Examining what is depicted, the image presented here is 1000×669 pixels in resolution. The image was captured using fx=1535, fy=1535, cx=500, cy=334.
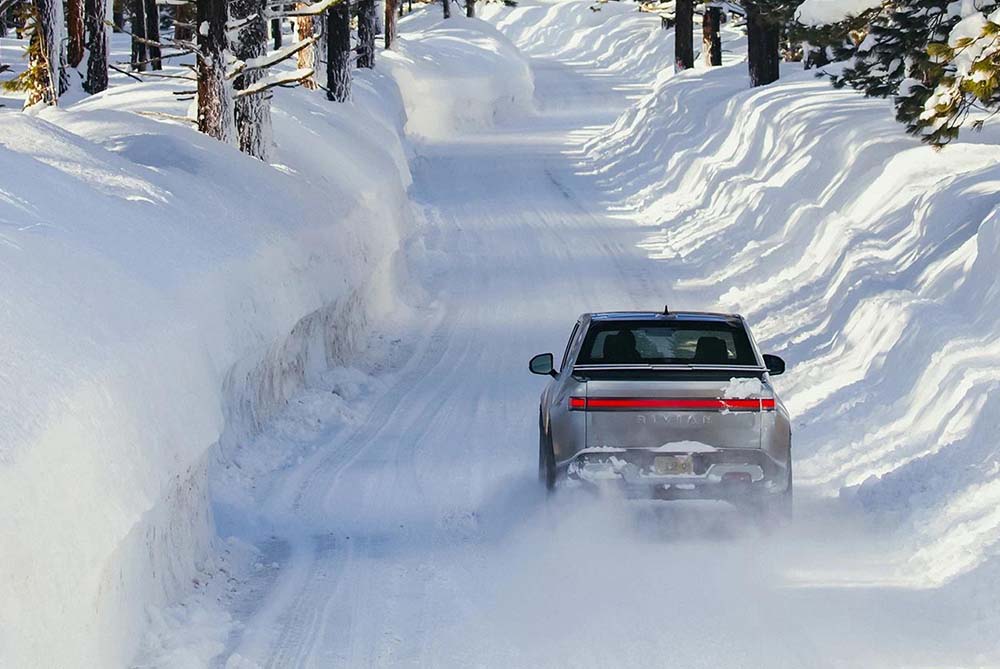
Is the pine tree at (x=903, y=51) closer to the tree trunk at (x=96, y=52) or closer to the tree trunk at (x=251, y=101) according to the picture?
the tree trunk at (x=251, y=101)

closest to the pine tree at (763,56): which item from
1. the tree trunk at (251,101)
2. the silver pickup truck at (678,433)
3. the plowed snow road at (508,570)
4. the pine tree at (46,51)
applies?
the pine tree at (46,51)

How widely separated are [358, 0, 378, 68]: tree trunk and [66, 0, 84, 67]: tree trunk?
7.85m

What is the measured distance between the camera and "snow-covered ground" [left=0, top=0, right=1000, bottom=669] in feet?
26.3

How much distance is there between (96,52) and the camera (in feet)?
111

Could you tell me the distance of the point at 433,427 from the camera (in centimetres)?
1550

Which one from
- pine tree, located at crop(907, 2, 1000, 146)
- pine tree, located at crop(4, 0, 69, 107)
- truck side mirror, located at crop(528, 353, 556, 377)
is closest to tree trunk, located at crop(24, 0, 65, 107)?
pine tree, located at crop(4, 0, 69, 107)

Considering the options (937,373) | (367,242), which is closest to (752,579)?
(937,373)

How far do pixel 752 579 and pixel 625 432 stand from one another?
140 centimetres

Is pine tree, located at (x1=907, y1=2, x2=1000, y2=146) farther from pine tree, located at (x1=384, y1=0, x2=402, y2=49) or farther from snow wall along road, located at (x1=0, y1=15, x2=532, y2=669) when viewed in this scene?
pine tree, located at (x1=384, y1=0, x2=402, y2=49)

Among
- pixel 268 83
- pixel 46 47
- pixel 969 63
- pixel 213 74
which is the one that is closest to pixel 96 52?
pixel 46 47

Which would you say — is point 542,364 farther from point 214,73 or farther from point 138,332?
point 214,73

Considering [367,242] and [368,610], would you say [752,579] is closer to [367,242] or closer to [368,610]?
[368,610]

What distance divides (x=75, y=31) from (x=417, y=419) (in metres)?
23.5

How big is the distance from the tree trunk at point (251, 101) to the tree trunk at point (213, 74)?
554 mm
